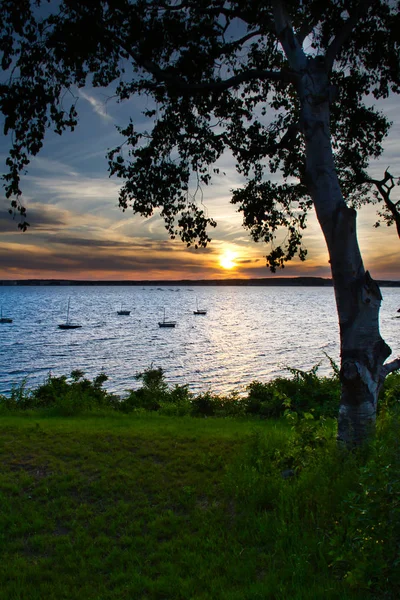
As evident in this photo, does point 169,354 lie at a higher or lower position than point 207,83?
lower

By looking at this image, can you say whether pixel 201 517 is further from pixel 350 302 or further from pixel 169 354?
pixel 169 354

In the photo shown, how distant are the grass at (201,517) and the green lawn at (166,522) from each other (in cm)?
2

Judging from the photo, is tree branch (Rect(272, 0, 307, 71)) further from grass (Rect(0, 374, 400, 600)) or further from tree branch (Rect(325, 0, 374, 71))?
grass (Rect(0, 374, 400, 600))

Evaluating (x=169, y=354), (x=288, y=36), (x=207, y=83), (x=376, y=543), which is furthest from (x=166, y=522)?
(x=169, y=354)

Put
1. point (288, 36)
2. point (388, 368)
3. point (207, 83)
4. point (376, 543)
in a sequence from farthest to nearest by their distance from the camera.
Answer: point (207, 83)
point (288, 36)
point (388, 368)
point (376, 543)

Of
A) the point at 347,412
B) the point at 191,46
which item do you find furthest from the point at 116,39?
the point at 347,412

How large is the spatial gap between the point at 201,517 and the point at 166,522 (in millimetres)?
513

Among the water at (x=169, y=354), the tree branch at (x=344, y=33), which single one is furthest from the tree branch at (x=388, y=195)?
the water at (x=169, y=354)

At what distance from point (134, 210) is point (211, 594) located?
7668mm

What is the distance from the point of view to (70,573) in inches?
201

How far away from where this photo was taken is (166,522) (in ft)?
20.4

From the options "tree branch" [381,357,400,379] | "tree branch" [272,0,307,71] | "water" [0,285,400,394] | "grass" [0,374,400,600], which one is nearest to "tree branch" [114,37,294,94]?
"tree branch" [272,0,307,71]

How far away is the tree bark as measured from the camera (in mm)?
6848

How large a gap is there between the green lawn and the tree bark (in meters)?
0.99
